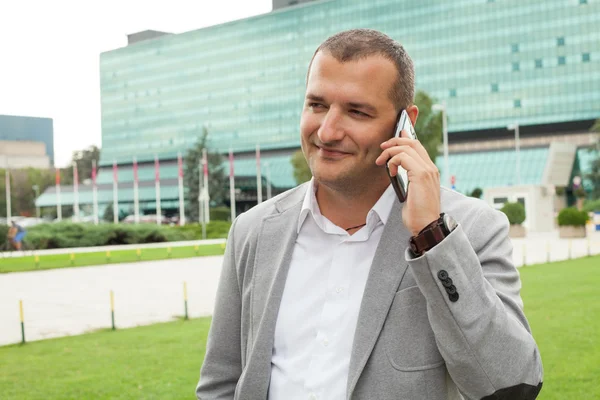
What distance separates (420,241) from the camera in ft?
6.56

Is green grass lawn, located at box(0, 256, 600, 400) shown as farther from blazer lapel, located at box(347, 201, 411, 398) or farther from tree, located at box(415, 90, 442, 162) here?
tree, located at box(415, 90, 442, 162)

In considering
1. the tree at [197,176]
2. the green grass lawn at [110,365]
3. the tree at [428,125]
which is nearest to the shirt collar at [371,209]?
the green grass lawn at [110,365]

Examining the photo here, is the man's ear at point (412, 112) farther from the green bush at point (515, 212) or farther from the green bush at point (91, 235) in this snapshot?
the green bush at point (91, 235)

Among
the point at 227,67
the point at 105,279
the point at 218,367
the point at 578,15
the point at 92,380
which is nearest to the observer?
the point at 218,367

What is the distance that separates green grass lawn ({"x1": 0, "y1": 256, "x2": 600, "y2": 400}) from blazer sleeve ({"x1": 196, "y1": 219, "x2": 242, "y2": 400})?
5521mm

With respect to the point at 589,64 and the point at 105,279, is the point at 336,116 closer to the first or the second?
the point at 105,279

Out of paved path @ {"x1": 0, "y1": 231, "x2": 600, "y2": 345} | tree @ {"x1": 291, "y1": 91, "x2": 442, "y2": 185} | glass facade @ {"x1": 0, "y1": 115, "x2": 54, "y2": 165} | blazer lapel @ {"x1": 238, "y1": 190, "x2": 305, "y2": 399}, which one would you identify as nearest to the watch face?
blazer lapel @ {"x1": 238, "y1": 190, "x2": 305, "y2": 399}

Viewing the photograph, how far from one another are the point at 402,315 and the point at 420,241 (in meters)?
0.24

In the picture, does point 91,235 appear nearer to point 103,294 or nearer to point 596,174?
point 103,294

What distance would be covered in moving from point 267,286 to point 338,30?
114 m

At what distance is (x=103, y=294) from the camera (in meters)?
17.9

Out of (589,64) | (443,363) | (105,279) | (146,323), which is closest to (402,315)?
(443,363)

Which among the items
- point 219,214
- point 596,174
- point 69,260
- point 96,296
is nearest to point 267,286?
point 96,296

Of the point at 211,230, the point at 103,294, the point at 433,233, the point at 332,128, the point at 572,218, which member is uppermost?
the point at 332,128
